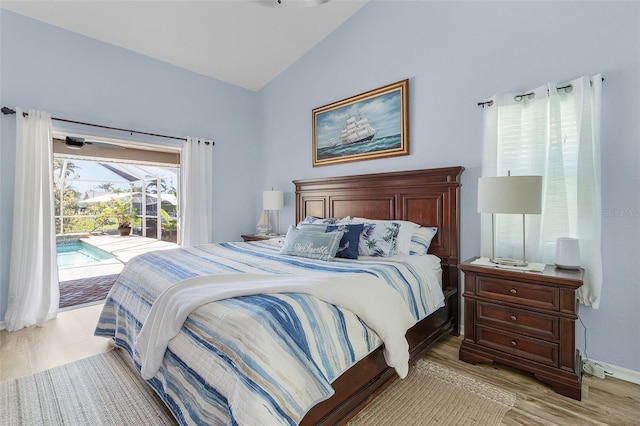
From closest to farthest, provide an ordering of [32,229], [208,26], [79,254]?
1. [32,229]
2. [208,26]
3. [79,254]

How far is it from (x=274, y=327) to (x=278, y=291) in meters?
0.24

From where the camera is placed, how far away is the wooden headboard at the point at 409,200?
2.69 m

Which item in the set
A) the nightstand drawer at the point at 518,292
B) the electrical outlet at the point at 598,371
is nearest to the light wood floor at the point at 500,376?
the electrical outlet at the point at 598,371

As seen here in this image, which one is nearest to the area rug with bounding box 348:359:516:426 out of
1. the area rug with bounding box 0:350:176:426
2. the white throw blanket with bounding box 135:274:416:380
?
the white throw blanket with bounding box 135:274:416:380

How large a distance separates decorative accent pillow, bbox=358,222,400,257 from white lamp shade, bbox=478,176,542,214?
797 mm

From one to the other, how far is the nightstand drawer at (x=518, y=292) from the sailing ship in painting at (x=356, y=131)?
195 centimetres

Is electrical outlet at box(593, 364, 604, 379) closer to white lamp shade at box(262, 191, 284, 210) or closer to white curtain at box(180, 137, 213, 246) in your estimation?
white lamp shade at box(262, 191, 284, 210)

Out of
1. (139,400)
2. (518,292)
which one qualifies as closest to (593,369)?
(518,292)

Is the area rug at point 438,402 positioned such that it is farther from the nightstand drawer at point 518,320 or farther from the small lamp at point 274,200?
the small lamp at point 274,200

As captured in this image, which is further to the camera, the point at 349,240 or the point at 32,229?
the point at 32,229

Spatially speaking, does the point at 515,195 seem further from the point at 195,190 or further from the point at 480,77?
the point at 195,190

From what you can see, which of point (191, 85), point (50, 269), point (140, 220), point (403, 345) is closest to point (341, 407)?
point (403, 345)

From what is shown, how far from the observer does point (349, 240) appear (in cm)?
254

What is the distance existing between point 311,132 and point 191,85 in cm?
178
